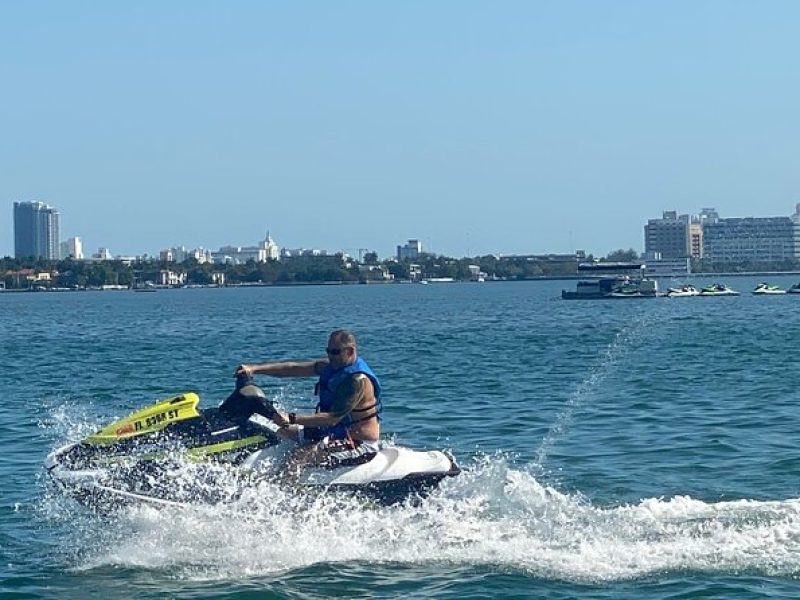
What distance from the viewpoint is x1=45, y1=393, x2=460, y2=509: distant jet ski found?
11.9 meters

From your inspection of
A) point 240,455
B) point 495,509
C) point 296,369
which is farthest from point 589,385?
point 240,455

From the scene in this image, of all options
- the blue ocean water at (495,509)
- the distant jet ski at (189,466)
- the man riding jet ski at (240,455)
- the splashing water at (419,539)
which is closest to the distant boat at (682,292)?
the blue ocean water at (495,509)

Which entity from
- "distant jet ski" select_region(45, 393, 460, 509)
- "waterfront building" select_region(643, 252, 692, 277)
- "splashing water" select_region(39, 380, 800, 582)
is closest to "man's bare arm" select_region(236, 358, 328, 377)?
"distant jet ski" select_region(45, 393, 460, 509)

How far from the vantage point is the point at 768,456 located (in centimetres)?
1694

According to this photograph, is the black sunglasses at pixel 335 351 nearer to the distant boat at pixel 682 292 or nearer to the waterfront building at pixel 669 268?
the distant boat at pixel 682 292

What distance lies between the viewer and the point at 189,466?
1196cm

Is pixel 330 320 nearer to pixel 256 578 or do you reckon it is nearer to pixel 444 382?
pixel 444 382

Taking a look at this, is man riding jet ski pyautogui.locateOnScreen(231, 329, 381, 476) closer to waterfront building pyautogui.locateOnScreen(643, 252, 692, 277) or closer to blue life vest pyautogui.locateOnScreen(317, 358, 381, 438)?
blue life vest pyautogui.locateOnScreen(317, 358, 381, 438)

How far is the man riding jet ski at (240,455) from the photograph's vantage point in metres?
11.9

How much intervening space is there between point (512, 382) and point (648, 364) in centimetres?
551

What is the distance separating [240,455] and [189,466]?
43 centimetres

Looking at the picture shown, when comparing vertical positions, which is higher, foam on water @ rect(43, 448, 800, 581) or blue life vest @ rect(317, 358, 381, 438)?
blue life vest @ rect(317, 358, 381, 438)

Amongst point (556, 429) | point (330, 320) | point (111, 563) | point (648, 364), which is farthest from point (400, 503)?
point (330, 320)

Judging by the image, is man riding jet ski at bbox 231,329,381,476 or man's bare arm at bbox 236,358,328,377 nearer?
man riding jet ski at bbox 231,329,381,476
